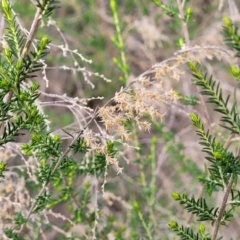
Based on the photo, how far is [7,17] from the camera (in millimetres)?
1239

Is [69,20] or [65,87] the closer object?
[69,20]

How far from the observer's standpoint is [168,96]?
136 cm

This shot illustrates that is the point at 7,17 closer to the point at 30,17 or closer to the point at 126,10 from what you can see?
the point at 30,17

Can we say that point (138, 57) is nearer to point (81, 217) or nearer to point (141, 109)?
point (81, 217)

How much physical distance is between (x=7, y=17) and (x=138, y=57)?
284 cm

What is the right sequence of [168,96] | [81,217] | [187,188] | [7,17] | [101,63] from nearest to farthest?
[7,17], [168,96], [81,217], [187,188], [101,63]

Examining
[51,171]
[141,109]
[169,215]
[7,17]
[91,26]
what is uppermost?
[91,26]

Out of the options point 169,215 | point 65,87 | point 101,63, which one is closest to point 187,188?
point 169,215

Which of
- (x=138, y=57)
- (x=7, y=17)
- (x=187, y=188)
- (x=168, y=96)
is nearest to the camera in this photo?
(x=7, y=17)

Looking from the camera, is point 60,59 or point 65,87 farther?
point 65,87

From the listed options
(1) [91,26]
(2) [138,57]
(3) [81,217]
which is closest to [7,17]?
(3) [81,217]

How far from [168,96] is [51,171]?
410mm

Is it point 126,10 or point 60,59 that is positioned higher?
point 126,10

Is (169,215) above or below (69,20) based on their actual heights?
below
